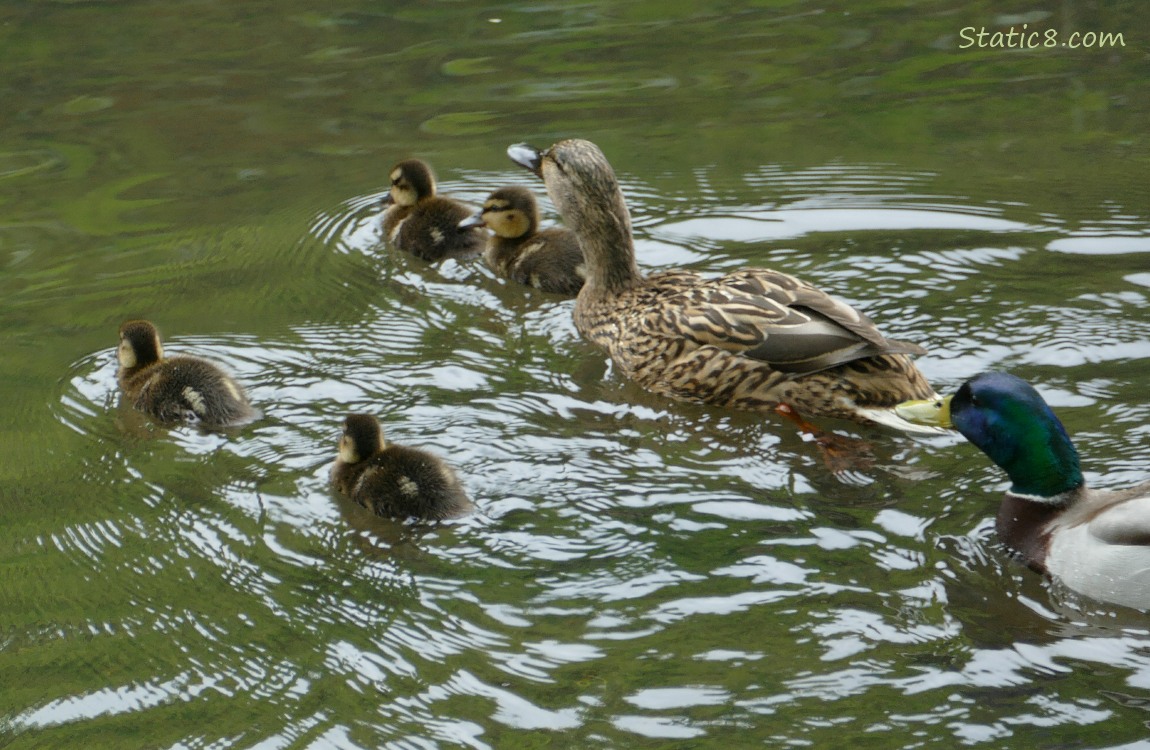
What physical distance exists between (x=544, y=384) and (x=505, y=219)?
1.43 meters

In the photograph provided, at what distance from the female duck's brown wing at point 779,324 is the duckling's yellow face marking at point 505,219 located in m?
1.36

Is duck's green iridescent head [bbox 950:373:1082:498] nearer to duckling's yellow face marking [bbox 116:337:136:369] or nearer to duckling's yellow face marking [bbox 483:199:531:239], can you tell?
duckling's yellow face marking [bbox 483:199:531:239]

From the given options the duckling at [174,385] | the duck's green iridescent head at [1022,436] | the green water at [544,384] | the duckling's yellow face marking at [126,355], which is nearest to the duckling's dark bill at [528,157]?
the green water at [544,384]

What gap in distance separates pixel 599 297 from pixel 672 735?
2972mm

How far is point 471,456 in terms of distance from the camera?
194 inches

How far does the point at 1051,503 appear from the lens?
4.15 m

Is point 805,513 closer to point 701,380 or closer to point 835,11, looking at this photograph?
point 701,380

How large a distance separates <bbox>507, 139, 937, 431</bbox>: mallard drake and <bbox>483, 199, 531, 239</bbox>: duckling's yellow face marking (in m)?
0.54

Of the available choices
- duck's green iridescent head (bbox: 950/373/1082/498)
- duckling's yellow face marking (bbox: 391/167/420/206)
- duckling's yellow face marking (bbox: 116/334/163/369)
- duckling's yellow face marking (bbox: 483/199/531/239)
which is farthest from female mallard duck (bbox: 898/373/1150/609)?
duckling's yellow face marking (bbox: 391/167/420/206)

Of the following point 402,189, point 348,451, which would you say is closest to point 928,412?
point 348,451

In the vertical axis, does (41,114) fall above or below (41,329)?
above

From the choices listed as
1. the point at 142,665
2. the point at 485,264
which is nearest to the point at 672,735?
the point at 142,665

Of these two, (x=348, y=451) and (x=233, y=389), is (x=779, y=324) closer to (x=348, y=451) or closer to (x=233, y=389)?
(x=348, y=451)

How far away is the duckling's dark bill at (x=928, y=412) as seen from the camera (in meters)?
4.53
